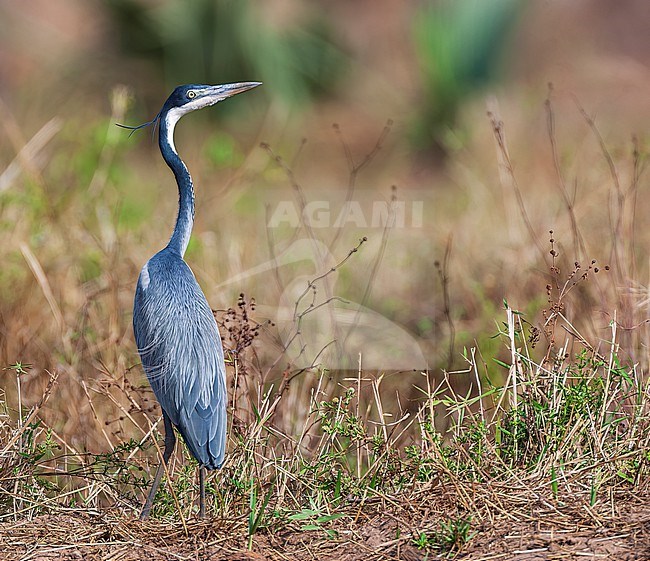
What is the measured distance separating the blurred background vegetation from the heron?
37cm

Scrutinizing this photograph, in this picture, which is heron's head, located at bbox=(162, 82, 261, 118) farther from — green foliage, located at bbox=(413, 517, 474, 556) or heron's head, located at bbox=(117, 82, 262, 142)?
green foliage, located at bbox=(413, 517, 474, 556)

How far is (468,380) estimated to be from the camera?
499 centimetres

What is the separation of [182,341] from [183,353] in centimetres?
4

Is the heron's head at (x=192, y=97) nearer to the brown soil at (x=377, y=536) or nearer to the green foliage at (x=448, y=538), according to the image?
the brown soil at (x=377, y=536)

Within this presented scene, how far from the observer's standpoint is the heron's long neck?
10.3ft

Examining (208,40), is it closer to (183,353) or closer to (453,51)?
(453,51)

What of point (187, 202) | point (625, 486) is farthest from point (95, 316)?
point (625, 486)

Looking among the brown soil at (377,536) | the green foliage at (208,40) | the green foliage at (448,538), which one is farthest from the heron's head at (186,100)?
the green foliage at (208,40)

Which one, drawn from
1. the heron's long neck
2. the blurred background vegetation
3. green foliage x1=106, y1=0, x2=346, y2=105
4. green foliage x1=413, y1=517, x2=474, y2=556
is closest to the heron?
the heron's long neck

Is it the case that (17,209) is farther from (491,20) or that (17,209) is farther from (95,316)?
(491,20)

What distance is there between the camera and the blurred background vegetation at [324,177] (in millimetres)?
4645

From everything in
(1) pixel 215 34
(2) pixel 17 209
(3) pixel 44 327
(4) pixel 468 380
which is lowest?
(4) pixel 468 380

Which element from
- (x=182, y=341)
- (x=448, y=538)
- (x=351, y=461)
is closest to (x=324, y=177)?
(x=351, y=461)

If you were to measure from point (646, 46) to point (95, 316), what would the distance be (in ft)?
48.5
